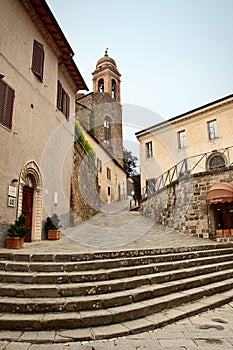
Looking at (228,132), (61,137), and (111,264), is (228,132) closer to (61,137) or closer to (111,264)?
(61,137)

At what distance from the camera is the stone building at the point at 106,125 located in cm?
2575

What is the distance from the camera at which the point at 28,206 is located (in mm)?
9023

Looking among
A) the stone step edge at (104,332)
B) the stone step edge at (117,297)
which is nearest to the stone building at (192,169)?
the stone step edge at (117,297)

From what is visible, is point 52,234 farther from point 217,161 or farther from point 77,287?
point 217,161

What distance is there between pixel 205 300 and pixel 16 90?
7787 millimetres

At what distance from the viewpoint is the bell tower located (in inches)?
1421

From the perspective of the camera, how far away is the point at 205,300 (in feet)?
16.3

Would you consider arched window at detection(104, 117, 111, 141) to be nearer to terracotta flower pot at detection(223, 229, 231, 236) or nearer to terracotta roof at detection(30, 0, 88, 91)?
terracotta roof at detection(30, 0, 88, 91)

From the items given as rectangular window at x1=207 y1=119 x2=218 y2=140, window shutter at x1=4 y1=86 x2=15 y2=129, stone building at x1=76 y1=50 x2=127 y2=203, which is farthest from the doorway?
rectangular window at x1=207 y1=119 x2=218 y2=140

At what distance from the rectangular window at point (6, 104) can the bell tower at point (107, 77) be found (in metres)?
29.2

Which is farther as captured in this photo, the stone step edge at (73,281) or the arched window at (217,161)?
the arched window at (217,161)

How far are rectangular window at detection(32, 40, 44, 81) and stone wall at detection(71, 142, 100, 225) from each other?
16.9 feet

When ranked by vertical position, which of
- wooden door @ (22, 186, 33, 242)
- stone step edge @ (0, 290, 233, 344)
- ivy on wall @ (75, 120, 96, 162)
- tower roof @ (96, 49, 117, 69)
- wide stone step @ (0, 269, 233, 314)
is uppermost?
tower roof @ (96, 49, 117, 69)

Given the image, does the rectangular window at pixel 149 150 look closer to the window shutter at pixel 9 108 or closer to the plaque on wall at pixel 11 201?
the window shutter at pixel 9 108
